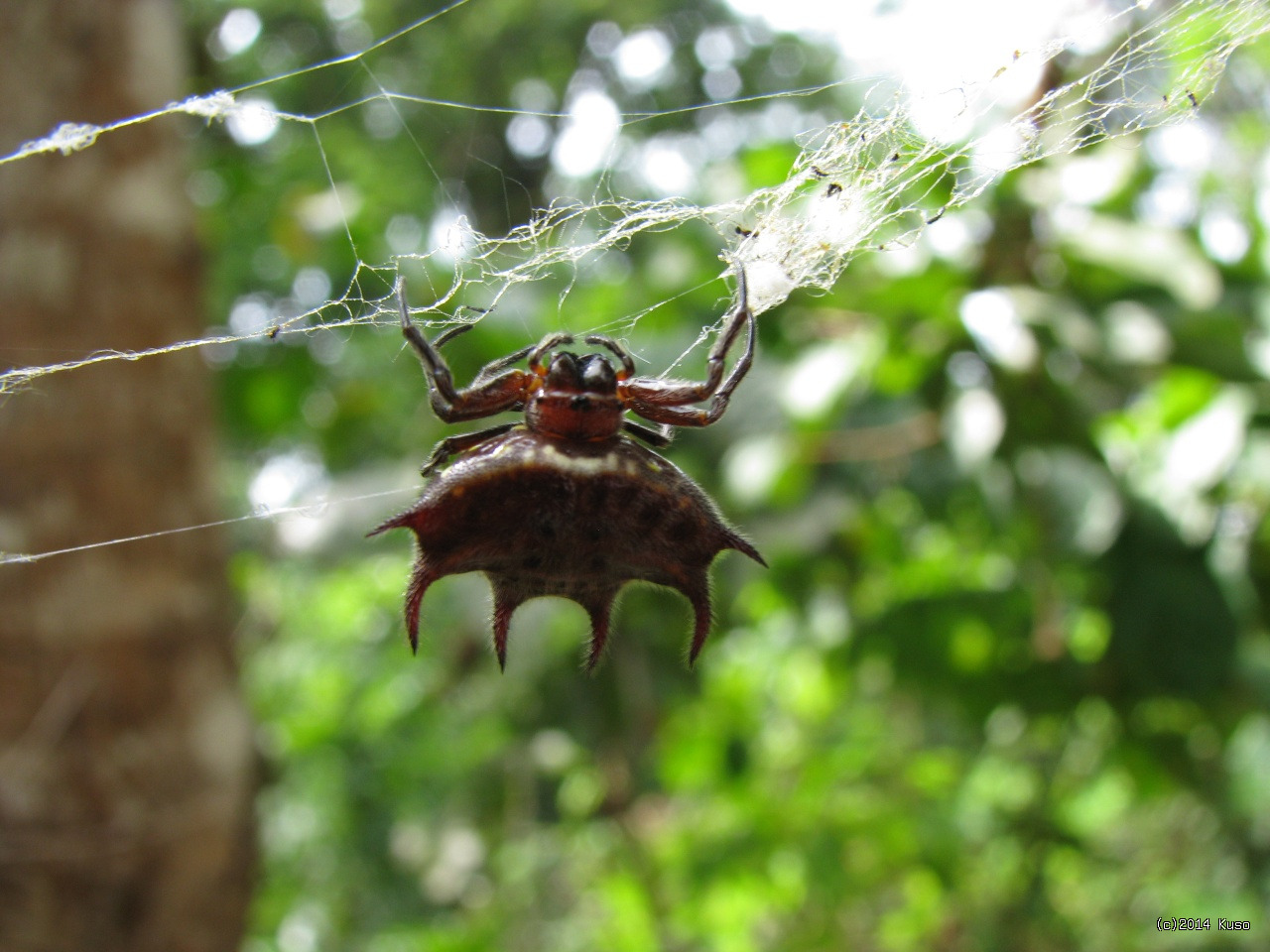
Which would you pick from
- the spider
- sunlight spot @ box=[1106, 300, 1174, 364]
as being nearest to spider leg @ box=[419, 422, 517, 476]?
the spider

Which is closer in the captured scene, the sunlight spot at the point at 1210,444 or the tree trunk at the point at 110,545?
the sunlight spot at the point at 1210,444

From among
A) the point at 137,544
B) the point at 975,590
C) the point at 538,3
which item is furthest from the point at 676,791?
the point at 538,3

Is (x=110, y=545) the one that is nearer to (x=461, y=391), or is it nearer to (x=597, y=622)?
(x=461, y=391)

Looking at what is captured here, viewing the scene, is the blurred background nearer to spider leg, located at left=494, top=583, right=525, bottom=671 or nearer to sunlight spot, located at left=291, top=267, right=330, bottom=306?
sunlight spot, located at left=291, top=267, right=330, bottom=306

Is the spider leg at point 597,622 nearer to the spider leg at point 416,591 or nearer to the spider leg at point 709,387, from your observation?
the spider leg at point 416,591

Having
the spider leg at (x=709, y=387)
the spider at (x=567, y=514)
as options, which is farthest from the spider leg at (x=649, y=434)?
the spider at (x=567, y=514)

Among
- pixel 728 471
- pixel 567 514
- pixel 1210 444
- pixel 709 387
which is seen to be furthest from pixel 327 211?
pixel 1210 444
